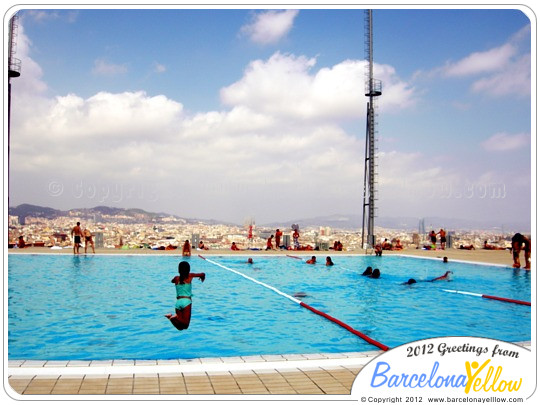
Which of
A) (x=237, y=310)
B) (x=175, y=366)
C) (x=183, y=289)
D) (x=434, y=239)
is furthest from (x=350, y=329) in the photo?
(x=434, y=239)

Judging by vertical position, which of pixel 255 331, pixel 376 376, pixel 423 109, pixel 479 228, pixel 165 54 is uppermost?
pixel 165 54

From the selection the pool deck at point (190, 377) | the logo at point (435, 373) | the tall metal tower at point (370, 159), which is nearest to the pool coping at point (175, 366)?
the pool deck at point (190, 377)

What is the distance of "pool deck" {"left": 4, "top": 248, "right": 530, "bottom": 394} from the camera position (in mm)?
3682

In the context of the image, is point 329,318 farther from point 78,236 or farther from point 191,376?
point 78,236

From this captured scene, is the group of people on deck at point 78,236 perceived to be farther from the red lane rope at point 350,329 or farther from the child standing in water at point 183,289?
the child standing in water at point 183,289

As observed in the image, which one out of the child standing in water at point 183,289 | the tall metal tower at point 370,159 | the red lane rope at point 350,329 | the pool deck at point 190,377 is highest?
the tall metal tower at point 370,159

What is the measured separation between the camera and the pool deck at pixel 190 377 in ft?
12.1

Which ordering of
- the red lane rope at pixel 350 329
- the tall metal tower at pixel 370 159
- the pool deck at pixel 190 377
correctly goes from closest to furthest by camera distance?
1. the pool deck at pixel 190 377
2. the red lane rope at pixel 350 329
3. the tall metal tower at pixel 370 159

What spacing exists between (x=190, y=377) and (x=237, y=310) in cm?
548

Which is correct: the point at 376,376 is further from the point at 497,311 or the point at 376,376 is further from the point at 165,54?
the point at 497,311

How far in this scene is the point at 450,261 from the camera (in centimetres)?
1700

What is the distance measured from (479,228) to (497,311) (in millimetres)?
2362
